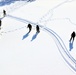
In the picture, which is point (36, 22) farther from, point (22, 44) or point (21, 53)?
point (21, 53)

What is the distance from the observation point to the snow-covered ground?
65.1 feet

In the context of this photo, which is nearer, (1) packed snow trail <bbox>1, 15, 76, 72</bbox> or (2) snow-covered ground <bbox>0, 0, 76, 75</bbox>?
(2) snow-covered ground <bbox>0, 0, 76, 75</bbox>

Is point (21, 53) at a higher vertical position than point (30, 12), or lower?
lower

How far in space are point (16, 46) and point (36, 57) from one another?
430 cm

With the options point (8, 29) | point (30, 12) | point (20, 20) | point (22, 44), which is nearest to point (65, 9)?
point (30, 12)

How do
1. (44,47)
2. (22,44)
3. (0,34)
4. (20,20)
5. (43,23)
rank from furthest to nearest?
(20,20) → (43,23) → (0,34) → (22,44) → (44,47)

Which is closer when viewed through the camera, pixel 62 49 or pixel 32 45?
pixel 62 49

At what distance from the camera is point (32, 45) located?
24.8m

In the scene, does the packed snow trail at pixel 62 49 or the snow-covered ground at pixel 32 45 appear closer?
the snow-covered ground at pixel 32 45

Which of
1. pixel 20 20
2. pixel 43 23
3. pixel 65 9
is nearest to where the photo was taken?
pixel 43 23

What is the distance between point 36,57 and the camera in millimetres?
21828

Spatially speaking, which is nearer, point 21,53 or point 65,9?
point 21,53

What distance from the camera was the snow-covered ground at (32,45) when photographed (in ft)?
65.1

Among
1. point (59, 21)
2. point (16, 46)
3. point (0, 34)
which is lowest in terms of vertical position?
point (16, 46)
